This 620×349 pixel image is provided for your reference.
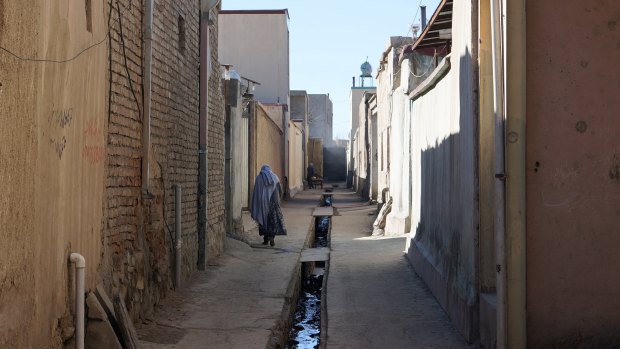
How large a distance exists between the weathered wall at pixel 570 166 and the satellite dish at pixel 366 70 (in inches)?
1889

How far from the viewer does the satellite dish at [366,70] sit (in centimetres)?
5282

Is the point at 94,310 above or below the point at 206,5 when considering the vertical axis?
below

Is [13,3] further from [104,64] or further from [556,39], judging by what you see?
[556,39]

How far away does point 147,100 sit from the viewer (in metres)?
7.09

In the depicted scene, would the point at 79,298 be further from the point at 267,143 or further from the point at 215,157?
the point at 267,143

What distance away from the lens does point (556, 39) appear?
17.0 feet

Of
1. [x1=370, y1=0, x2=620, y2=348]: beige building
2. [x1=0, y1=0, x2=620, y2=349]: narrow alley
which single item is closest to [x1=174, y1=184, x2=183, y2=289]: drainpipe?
[x1=0, y1=0, x2=620, y2=349]: narrow alley

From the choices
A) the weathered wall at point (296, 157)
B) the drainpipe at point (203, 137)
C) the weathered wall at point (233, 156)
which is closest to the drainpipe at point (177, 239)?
the drainpipe at point (203, 137)

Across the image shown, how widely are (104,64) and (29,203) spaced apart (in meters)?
1.89

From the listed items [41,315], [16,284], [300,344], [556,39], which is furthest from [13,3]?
[300,344]

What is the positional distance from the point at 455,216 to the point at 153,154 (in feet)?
9.12

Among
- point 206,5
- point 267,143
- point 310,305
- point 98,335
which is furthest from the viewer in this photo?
point 267,143

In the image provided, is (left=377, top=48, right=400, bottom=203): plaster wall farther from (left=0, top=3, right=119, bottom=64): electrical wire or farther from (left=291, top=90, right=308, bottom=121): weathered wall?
(left=291, top=90, right=308, bottom=121): weathered wall

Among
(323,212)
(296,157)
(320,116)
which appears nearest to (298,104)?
(296,157)
